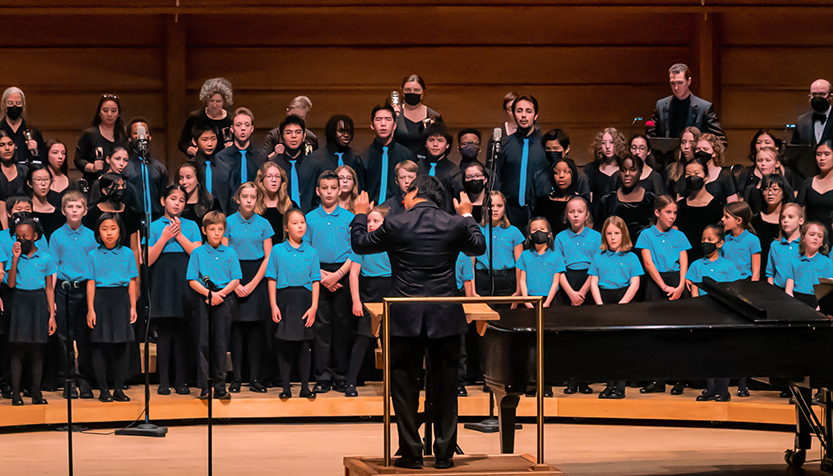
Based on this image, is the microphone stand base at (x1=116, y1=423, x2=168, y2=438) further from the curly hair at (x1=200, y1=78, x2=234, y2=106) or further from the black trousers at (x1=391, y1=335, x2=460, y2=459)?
the curly hair at (x1=200, y1=78, x2=234, y2=106)

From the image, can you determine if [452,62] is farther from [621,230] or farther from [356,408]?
[356,408]

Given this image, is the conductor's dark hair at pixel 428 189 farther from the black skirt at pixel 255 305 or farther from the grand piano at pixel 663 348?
the black skirt at pixel 255 305

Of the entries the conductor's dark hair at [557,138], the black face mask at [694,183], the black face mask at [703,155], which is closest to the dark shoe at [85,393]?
the conductor's dark hair at [557,138]

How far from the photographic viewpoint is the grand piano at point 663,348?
425 cm

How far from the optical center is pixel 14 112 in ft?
22.2

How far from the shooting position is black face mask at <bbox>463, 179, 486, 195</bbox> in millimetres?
6449

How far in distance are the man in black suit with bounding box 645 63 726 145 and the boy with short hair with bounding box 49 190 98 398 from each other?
3.80 m

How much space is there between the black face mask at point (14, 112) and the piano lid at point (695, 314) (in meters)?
3.75

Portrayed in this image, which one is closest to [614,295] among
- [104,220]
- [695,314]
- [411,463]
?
[695,314]

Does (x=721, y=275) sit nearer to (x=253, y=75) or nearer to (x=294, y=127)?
(x=294, y=127)

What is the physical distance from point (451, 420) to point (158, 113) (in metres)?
5.30

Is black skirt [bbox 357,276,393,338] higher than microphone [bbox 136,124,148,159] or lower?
lower

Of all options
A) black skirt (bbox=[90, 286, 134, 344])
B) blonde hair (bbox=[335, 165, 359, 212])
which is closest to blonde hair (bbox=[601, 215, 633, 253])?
blonde hair (bbox=[335, 165, 359, 212])

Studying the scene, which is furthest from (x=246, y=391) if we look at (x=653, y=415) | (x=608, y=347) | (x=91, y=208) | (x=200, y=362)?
(x=608, y=347)
